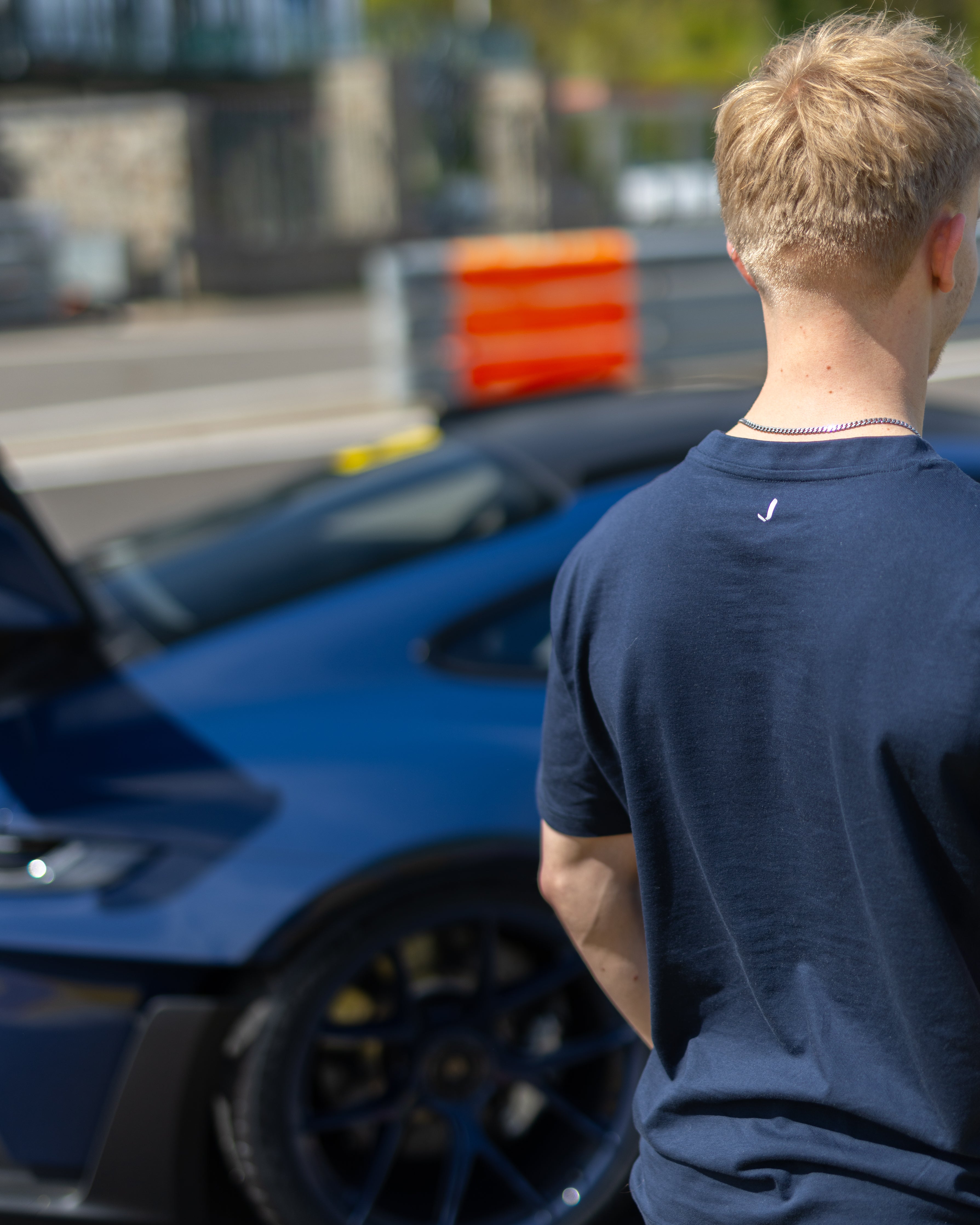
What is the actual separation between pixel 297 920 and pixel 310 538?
3.48 feet

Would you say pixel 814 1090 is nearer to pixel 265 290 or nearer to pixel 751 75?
pixel 751 75

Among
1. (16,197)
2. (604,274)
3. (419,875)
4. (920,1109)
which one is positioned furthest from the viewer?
(16,197)

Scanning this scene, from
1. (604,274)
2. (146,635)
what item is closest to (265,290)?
(604,274)

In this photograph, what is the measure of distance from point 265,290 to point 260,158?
2.61 meters

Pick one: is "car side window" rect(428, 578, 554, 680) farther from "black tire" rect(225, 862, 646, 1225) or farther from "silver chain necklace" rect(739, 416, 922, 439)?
"silver chain necklace" rect(739, 416, 922, 439)

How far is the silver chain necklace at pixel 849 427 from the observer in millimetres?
1131

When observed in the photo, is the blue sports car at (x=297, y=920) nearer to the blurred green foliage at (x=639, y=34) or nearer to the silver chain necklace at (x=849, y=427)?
the silver chain necklace at (x=849, y=427)

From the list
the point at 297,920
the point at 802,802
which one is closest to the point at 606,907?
the point at 802,802

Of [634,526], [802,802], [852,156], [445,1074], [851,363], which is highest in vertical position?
[852,156]

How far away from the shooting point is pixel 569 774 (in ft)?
4.50

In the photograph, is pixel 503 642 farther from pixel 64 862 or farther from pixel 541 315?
pixel 541 315

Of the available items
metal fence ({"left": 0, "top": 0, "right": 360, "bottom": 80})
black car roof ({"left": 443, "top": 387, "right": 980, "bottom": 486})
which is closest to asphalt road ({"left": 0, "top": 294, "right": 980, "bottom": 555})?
black car roof ({"left": 443, "top": 387, "right": 980, "bottom": 486})

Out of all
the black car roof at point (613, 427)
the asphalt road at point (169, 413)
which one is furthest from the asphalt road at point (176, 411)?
the black car roof at point (613, 427)

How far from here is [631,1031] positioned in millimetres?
2438
